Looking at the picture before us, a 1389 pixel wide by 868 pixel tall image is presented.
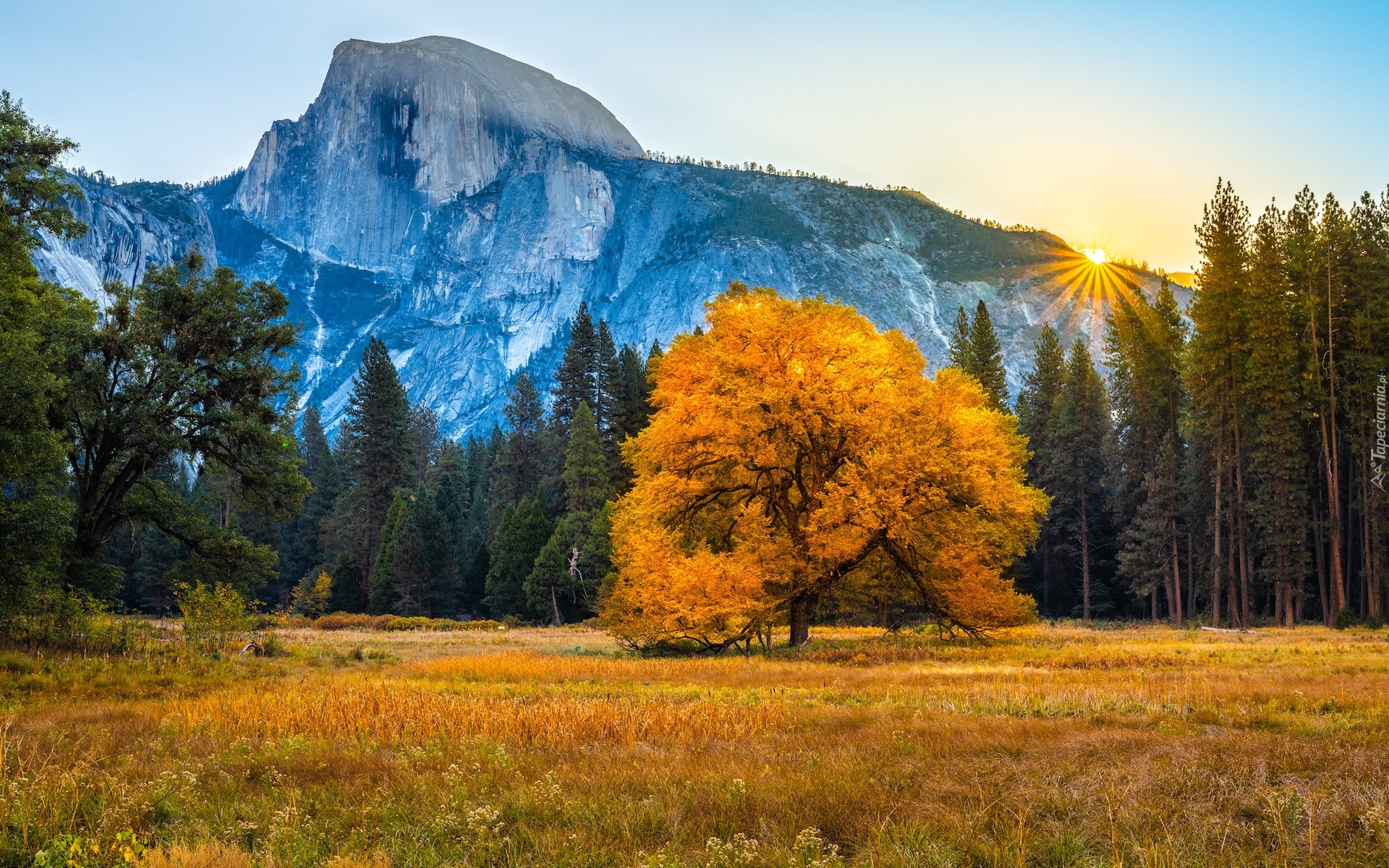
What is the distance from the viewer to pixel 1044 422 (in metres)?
69.6

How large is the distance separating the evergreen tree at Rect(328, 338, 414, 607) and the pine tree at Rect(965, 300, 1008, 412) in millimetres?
48617

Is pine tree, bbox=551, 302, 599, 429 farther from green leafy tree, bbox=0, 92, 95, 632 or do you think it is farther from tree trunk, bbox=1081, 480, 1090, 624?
green leafy tree, bbox=0, 92, 95, 632

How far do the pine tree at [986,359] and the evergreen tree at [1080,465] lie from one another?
4893 mm

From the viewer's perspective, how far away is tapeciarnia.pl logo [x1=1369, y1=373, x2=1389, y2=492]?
38.6 metres

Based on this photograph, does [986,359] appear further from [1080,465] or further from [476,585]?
[476,585]

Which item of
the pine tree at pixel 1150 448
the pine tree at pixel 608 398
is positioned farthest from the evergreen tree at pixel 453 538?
the pine tree at pixel 1150 448

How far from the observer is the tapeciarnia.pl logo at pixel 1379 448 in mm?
38562

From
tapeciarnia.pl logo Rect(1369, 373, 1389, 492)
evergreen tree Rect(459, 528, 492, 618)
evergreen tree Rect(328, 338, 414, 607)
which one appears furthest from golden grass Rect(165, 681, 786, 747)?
evergreen tree Rect(328, 338, 414, 607)

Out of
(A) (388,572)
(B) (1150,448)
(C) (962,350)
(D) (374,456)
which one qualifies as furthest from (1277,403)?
(D) (374,456)

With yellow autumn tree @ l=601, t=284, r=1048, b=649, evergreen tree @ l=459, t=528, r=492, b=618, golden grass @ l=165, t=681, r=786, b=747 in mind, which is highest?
yellow autumn tree @ l=601, t=284, r=1048, b=649

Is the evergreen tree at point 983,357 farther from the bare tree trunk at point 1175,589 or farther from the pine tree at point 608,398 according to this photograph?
the pine tree at point 608,398

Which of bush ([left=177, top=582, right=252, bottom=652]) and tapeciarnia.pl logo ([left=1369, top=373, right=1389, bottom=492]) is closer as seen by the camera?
bush ([left=177, top=582, right=252, bottom=652])

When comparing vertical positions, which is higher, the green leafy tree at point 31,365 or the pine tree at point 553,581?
the green leafy tree at point 31,365

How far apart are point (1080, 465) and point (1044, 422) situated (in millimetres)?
6882
